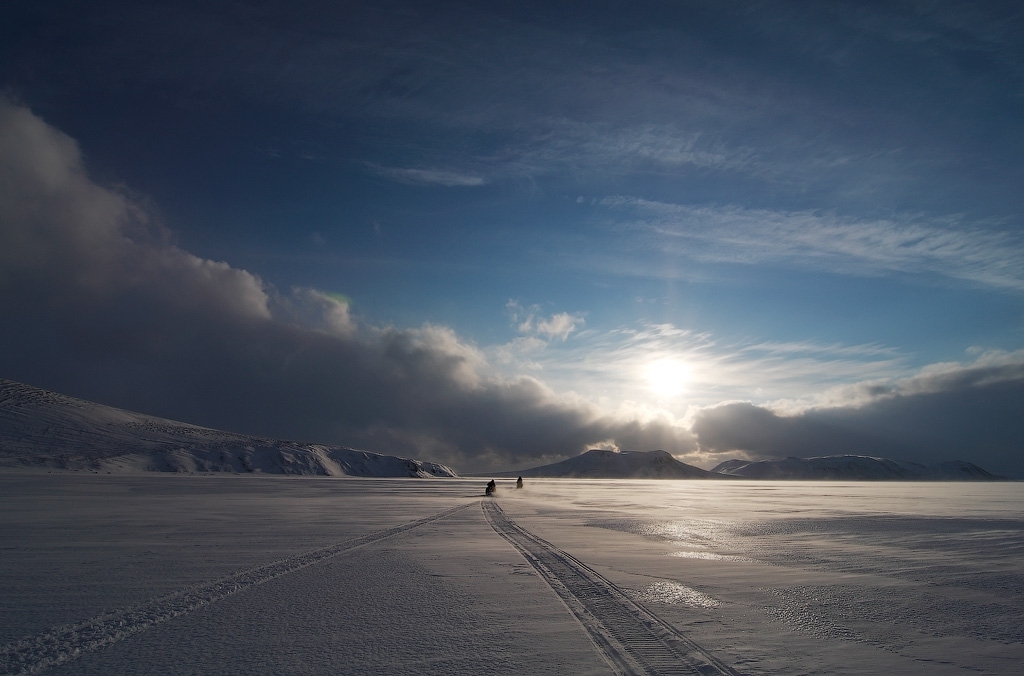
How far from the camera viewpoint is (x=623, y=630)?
7594 millimetres

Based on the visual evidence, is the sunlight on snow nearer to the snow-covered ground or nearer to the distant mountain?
the snow-covered ground

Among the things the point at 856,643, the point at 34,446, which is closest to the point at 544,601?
the point at 856,643

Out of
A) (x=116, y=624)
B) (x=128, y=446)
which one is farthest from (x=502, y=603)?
(x=128, y=446)

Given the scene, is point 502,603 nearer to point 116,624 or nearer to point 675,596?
point 675,596

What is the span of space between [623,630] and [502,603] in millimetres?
2403

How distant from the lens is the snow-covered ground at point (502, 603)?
6477 millimetres

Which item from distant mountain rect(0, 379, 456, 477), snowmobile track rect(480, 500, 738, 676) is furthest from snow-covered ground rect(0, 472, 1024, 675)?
distant mountain rect(0, 379, 456, 477)

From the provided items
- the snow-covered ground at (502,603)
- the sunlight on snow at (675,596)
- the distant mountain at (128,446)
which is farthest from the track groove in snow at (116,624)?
the distant mountain at (128,446)

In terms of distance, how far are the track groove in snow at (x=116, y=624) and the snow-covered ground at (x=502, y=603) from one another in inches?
1.6

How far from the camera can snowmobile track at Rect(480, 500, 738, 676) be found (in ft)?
20.4

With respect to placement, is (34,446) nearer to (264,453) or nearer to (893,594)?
(264,453)

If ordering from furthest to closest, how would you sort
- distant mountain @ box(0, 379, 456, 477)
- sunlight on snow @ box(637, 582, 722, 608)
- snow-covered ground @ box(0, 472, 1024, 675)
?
distant mountain @ box(0, 379, 456, 477), sunlight on snow @ box(637, 582, 722, 608), snow-covered ground @ box(0, 472, 1024, 675)

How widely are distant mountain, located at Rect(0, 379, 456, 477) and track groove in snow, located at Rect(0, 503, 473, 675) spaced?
125m

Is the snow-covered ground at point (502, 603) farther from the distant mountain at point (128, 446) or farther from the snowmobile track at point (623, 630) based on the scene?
the distant mountain at point (128, 446)
